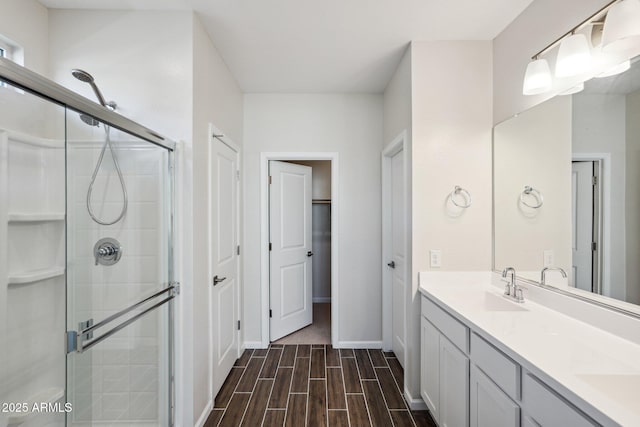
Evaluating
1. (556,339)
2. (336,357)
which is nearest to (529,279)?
(556,339)

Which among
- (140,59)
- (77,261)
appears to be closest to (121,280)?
(77,261)

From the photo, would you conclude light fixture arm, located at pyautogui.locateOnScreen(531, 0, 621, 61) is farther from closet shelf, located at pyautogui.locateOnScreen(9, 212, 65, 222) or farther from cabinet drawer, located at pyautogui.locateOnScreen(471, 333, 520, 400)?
closet shelf, located at pyautogui.locateOnScreen(9, 212, 65, 222)

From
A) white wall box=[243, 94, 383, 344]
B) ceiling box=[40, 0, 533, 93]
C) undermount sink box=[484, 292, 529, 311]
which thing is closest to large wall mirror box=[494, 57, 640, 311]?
undermount sink box=[484, 292, 529, 311]

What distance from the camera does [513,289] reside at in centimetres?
178

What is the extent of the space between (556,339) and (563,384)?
449mm

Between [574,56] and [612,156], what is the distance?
53 cm

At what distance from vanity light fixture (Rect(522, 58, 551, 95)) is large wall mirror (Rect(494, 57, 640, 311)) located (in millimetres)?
100

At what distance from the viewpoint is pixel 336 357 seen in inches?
113

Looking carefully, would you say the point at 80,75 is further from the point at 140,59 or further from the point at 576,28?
the point at 576,28

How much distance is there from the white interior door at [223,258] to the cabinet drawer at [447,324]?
1516 millimetres

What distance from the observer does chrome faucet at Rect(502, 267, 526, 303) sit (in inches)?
67.9

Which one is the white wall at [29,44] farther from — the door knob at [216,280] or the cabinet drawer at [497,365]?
the cabinet drawer at [497,365]

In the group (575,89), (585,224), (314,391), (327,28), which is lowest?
(314,391)

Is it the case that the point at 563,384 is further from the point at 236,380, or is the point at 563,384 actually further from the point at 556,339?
the point at 236,380
